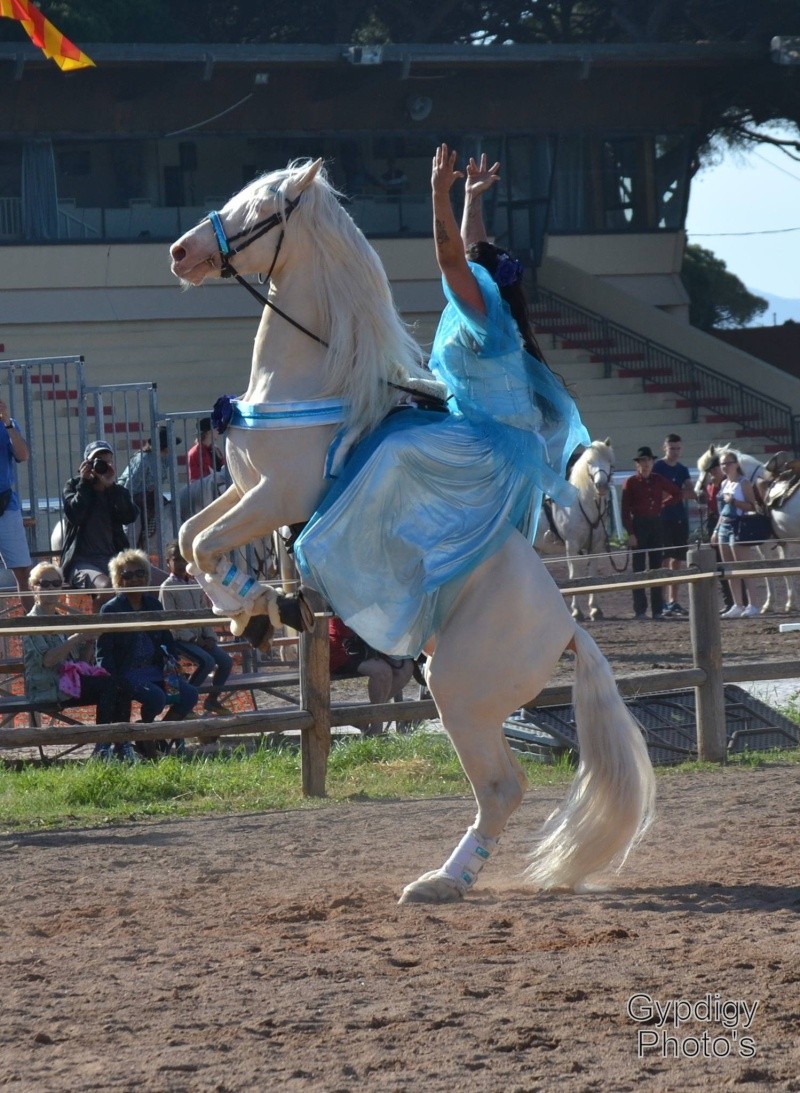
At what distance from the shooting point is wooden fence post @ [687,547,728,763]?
8000 mm

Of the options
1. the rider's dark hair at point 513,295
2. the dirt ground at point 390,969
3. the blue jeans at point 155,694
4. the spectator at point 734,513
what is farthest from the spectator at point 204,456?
the rider's dark hair at point 513,295

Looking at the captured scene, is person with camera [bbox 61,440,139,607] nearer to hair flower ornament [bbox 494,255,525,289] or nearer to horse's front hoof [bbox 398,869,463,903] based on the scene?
hair flower ornament [bbox 494,255,525,289]

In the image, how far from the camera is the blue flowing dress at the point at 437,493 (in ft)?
15.1

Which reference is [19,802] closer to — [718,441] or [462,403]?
[462,403]

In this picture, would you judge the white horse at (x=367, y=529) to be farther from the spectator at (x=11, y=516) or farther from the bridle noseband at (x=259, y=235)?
the spectator at (x=11, y=516)

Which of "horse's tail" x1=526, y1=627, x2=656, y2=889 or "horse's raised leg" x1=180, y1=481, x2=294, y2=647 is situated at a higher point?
"horse's raised leg" x1=180, y1=481, x2=294, y2=647

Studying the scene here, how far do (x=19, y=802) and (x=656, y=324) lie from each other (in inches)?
863

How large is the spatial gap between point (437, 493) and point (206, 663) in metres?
5.27

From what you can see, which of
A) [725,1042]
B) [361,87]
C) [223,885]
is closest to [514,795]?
[223,885]

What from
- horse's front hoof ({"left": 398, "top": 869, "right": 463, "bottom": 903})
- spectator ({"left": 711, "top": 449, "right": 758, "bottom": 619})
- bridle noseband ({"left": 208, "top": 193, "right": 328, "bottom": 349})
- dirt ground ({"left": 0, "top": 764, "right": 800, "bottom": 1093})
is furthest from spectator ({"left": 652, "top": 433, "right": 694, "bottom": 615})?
bridle noseband ({"left": 208, "top": 193, "right": 328, "bottom": 349})

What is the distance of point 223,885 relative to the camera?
521 cm

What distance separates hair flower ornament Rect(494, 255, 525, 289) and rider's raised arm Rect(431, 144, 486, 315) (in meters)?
0.19

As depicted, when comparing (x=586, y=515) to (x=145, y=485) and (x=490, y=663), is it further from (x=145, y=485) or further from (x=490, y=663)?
(x=490, y=663)

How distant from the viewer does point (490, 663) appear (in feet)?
15.4
